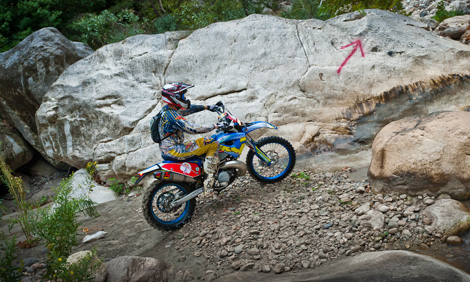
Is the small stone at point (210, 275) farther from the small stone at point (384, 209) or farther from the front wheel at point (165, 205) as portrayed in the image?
the small stone at point (384, 209)

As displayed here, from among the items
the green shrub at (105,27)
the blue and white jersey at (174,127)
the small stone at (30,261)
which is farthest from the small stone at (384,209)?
the green shrub at (105,27)

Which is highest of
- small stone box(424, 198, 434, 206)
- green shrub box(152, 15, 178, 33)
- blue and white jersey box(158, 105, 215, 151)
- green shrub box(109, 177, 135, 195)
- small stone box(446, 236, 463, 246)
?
green shrub box(152, 15, 178, 33)

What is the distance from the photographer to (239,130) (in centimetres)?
567

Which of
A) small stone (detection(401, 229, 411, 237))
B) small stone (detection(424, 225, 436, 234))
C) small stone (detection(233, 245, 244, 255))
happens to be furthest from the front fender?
small stone (detection(424, 225, 436, 234))

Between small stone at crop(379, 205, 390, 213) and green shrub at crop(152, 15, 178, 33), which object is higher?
green shrub at crop(152, 15, 178, 33)

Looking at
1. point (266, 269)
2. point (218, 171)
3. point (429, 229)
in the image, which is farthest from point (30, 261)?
point (429, 229)

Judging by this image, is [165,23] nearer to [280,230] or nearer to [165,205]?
[165,205]

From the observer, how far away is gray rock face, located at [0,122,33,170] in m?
9.88

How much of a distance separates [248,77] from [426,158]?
14.5ft

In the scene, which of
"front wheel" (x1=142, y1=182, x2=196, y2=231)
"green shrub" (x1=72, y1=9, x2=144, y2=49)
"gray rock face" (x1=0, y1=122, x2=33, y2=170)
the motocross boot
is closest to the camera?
"front wheel" (x1=142, y1=182, x2=196, y2=231)

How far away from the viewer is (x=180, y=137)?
18.2 ft

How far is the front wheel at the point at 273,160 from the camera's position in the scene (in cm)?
583

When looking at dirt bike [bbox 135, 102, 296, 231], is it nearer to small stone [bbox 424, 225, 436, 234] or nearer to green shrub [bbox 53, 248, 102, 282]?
green shrub [bbox 53, 248, 102, 282]

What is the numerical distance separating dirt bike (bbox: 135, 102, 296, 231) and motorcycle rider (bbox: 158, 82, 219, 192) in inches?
4.1
